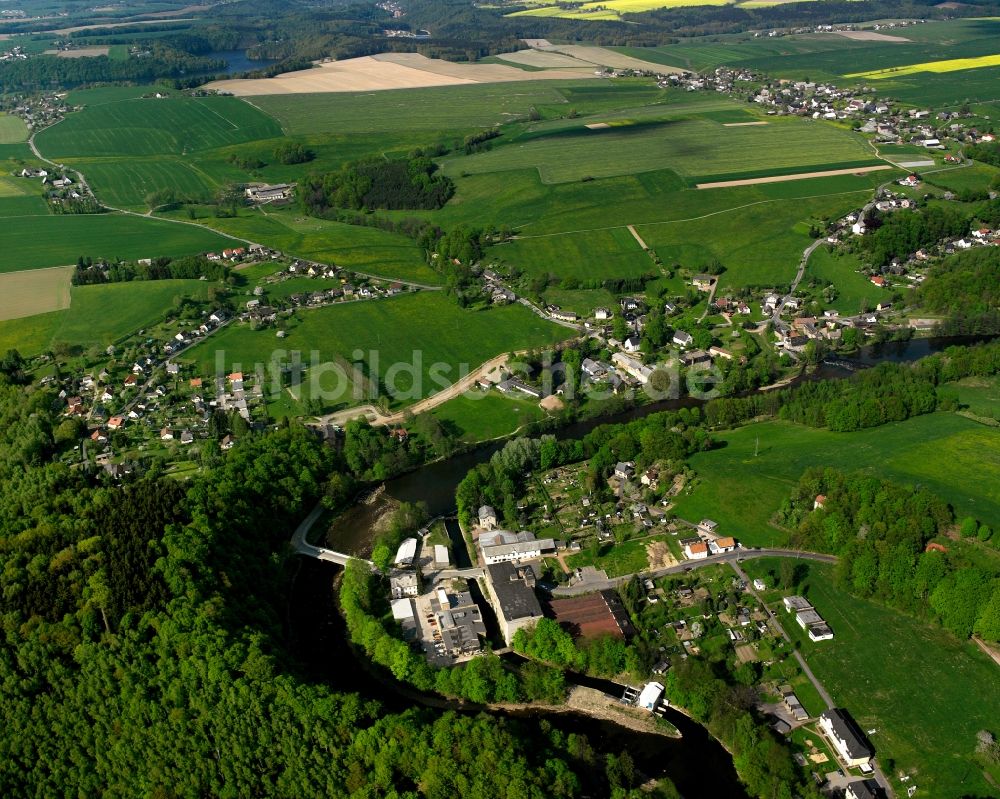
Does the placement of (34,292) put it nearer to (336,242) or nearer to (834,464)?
(336,242)

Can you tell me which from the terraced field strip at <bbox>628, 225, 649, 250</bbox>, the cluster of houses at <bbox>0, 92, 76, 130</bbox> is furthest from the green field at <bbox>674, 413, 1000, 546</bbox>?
the cluster of houses at <bbox>0, 92, 76, 130</bbox>

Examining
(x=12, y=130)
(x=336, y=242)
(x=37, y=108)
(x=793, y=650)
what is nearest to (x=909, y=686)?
(x=793, y=650)

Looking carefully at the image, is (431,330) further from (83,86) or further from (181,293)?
(83,86)

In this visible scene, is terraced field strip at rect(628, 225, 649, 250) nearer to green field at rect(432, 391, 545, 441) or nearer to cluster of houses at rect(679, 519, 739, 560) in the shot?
green field at rect(432, 391, 545, 441)

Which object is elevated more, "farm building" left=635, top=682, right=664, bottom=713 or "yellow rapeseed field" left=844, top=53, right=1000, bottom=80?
"yellow rapeseed field" left=844, top=53, right=1000, bottom=80

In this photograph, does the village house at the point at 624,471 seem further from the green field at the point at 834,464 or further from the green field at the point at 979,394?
the green field at the point at 979,394

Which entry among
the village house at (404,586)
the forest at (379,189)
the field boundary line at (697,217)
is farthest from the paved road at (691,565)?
the forest at (379,189)
